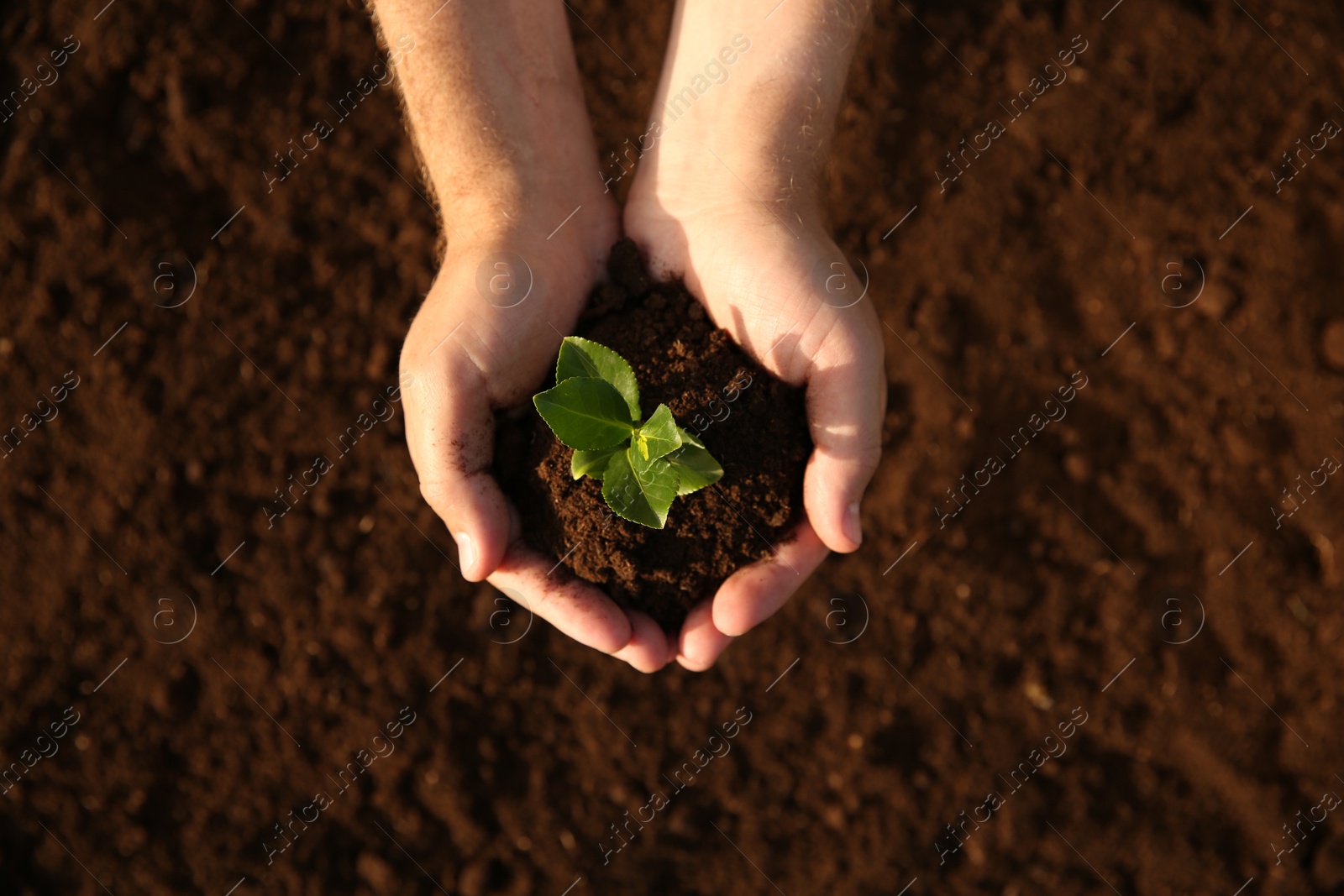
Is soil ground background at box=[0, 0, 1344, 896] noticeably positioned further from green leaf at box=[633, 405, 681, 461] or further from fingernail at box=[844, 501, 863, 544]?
green leaf at box=[633, 405, 681, 461]

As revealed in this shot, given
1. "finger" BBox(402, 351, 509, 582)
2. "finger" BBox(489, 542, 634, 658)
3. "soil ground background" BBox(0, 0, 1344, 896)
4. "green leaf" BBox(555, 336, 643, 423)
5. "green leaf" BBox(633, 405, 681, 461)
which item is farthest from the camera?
"soil ground background" BBox(0, 0, 1344, 896)

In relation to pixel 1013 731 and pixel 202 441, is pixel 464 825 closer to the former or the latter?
pixel 202 441

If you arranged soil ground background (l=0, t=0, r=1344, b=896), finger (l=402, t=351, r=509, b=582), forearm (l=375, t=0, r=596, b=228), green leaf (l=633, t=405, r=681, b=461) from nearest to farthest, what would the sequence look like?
green leaf (l=633, t=405, r=681, b=461) < finger (l=402, t=351, r=509, b=582) < forearm (l=375, t=0, r=596, b=228) < soil ground background (l=0, t=0, r=1344, b=896)

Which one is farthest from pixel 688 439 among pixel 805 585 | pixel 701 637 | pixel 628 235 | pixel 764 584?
pixel 805 585

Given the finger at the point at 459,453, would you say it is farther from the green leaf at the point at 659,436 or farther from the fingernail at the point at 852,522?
the fingernail at the point at 852,522

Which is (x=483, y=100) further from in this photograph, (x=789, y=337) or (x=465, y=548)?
(x=465, y=548)

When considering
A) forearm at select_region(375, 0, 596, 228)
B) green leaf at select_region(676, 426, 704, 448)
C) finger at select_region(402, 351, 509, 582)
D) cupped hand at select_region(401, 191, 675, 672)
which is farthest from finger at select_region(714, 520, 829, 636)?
forearm at select_region(375, 0, 596, 228)

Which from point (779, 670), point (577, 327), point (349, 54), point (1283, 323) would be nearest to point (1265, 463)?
point (1283, 323)
